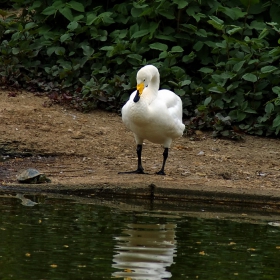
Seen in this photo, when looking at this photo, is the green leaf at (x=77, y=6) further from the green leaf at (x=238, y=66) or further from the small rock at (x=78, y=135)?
the green leaf at (x=238, y=66)

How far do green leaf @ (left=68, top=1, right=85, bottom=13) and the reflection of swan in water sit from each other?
5.73 metres

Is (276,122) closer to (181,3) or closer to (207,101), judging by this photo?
(207,101)

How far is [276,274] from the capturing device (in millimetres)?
5559

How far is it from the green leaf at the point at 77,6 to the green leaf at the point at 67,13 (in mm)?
72

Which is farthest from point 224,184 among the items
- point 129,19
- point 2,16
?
point 2,16

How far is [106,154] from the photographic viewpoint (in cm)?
1016

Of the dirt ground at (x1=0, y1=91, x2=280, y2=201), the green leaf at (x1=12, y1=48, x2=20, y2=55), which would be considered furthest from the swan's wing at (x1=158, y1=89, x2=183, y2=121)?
the green leaf at (x1=12, y1=48, x2=20, y2=55)

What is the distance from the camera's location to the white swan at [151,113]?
8.68 m

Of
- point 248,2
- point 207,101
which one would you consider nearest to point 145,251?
point 207,101

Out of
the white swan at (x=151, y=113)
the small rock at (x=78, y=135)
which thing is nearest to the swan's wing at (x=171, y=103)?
the white swan at (x=151, y=113)

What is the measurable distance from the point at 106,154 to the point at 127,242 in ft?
13.0

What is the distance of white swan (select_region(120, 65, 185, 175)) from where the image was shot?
8.68 meters

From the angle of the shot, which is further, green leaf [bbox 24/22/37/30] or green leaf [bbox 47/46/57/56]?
green leaf [bbox 24/22/37/30]

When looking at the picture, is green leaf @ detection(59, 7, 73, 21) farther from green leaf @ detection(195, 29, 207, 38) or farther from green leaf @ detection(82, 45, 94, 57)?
green leaf @ detection(195, 29, 207, 38)
